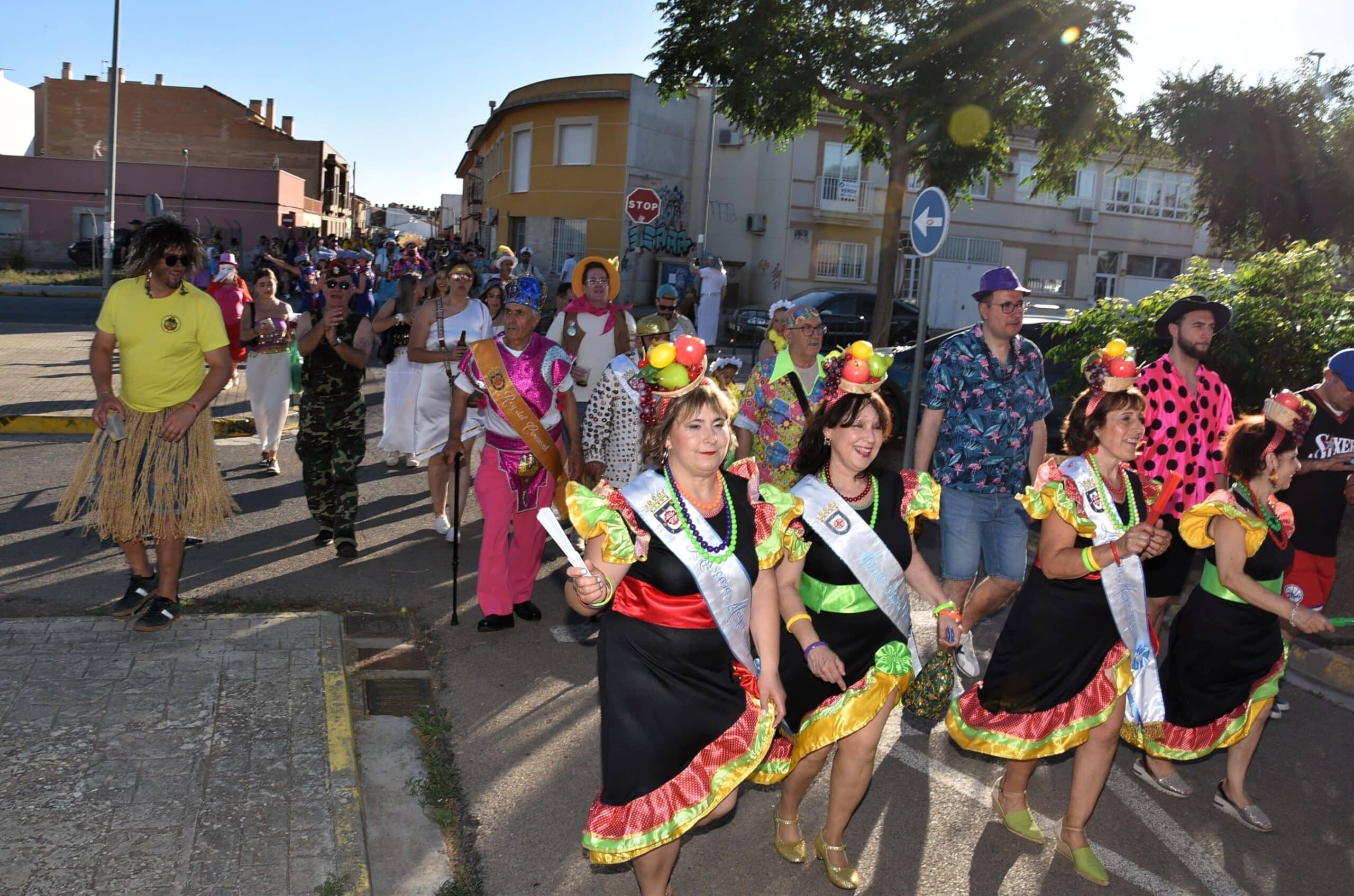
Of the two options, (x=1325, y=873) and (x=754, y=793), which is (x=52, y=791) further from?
(x=1325, y=873)

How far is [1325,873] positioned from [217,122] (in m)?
59.5

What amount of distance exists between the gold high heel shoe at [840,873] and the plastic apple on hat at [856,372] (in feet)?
5.31

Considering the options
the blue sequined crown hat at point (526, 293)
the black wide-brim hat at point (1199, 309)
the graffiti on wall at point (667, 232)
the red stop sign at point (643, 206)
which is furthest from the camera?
the graffiti on wall at point (667, 232)

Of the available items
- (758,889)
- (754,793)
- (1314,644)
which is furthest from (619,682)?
(1314,644)

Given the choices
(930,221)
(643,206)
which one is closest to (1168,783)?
(930,221)

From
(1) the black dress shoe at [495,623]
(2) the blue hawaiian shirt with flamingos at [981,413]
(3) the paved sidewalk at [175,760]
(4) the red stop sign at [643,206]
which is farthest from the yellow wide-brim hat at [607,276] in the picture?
(4) the red stop sign at [643,206]

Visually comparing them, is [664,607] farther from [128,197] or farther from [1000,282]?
[128,197]

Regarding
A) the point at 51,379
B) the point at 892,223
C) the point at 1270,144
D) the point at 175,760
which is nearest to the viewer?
the point at 175,760

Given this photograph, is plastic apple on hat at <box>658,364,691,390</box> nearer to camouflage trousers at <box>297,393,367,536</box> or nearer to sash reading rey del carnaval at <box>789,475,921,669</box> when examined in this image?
sash reading rey del carnaval at <box>789,475,921,669</box>

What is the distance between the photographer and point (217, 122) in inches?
2175

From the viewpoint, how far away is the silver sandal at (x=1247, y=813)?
14.7ft

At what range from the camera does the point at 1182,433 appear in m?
5.50

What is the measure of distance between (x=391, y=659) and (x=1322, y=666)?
5.15 meters

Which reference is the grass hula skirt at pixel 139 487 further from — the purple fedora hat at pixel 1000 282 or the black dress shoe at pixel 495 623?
the purple fedora hat at pixel 1000 282
